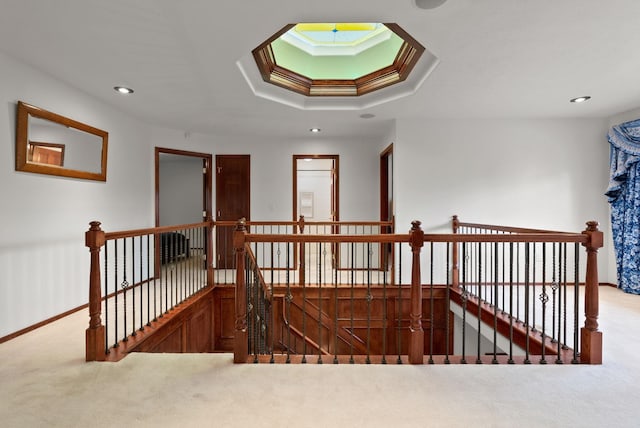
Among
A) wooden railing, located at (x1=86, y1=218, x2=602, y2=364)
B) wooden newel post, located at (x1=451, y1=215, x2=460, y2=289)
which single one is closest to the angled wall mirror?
wooden railing, located at (x1=86, y1=218, x2=602, y2=364)

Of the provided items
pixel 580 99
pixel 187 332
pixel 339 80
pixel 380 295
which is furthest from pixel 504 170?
pixel 187 332

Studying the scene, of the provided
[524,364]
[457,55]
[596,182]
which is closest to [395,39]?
[457,55]

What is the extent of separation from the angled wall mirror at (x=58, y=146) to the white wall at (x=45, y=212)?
69 mm

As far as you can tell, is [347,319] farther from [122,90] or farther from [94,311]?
[122,90]

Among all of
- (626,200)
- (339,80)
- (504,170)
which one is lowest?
(626,200)

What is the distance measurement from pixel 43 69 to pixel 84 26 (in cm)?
119

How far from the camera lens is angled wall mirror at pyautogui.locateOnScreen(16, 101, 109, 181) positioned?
8.97 ft

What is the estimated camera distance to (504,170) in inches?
168

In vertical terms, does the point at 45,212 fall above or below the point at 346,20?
below

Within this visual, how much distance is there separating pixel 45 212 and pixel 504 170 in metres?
5.40

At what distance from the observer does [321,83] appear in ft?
12.0

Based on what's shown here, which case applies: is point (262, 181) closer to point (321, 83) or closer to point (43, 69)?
point (321, 83)

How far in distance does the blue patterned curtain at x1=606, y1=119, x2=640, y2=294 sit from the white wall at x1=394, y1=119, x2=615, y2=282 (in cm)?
17

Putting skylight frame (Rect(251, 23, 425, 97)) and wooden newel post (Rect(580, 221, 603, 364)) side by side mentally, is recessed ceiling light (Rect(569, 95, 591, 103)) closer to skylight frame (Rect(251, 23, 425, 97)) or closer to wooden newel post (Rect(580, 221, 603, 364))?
skylight frame (Rect(251, 23, 425, 97))
